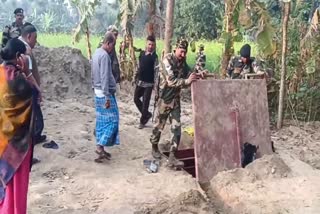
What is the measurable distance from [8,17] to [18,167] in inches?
1429

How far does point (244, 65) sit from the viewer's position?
7578 millimetres

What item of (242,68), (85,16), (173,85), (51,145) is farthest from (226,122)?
(85,16)

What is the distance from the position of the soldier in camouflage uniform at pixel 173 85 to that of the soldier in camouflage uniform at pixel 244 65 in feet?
4.31

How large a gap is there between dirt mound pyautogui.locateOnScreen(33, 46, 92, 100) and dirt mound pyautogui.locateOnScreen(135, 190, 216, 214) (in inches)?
242

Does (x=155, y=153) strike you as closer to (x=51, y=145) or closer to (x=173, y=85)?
(x=173, y=85)

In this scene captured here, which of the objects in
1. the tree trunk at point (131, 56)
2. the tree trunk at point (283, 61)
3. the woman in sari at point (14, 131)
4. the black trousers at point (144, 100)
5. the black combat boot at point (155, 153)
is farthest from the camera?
the tree trunk at point (131, 56)

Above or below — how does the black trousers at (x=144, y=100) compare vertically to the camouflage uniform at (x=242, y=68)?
below

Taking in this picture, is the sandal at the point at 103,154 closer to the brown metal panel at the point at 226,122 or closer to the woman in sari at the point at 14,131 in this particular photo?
the brown metal panel at the point at 226,122

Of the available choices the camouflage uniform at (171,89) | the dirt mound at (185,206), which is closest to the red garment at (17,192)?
the dirt mound at (185,206)

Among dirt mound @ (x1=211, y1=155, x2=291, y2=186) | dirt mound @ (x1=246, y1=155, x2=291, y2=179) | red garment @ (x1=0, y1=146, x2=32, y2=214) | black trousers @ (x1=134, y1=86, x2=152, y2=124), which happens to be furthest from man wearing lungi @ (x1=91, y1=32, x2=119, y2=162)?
red garment @ (x1=0, y1=146, x2=32, y2=214)

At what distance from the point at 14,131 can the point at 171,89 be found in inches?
98.1

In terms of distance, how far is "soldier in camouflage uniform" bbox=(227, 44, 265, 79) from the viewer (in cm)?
741

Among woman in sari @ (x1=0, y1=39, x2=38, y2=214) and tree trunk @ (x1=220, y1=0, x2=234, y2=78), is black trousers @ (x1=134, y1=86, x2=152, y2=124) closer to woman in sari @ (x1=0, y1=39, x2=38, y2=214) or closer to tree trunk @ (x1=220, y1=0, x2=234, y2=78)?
tree trunk @ (x1=220, y1=0, x2=234, y2=78)

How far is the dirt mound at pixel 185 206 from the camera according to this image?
5148 millimetres
